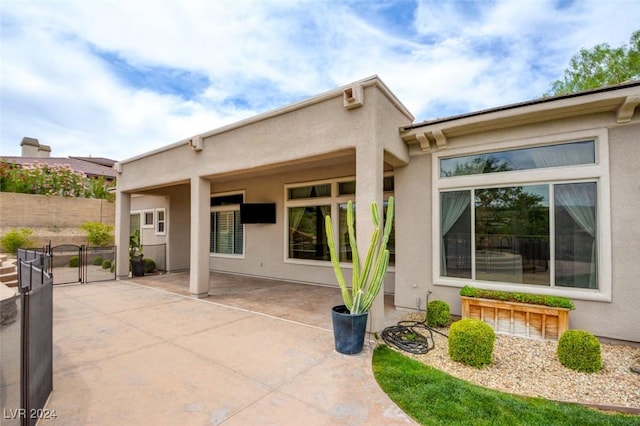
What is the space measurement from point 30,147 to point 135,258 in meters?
24.3

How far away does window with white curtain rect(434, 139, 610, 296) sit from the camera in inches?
205

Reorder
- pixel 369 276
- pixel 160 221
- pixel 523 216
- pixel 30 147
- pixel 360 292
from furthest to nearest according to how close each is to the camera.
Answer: pixel 30 147, pixel 160 221, pixel 523 216, pixel 369 276, pixel 360 292

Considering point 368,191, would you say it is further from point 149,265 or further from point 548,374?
point 149,265

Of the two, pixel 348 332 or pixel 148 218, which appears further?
pixel 148 218

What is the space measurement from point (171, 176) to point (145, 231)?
782 centimetres

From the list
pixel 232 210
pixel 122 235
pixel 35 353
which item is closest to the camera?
pixel 35 353

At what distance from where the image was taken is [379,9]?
8242 mm

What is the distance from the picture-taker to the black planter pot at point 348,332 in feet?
15.1

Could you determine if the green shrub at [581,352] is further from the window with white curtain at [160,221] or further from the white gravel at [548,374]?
the window with white curtain at [160,221]

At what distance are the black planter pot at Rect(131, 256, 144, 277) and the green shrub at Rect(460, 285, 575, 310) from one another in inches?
457

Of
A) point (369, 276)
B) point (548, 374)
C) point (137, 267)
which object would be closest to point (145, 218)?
point (137, 267)

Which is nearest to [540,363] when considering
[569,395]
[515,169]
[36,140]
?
[569,395]

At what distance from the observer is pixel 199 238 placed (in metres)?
8.39

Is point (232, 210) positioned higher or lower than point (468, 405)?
higher
